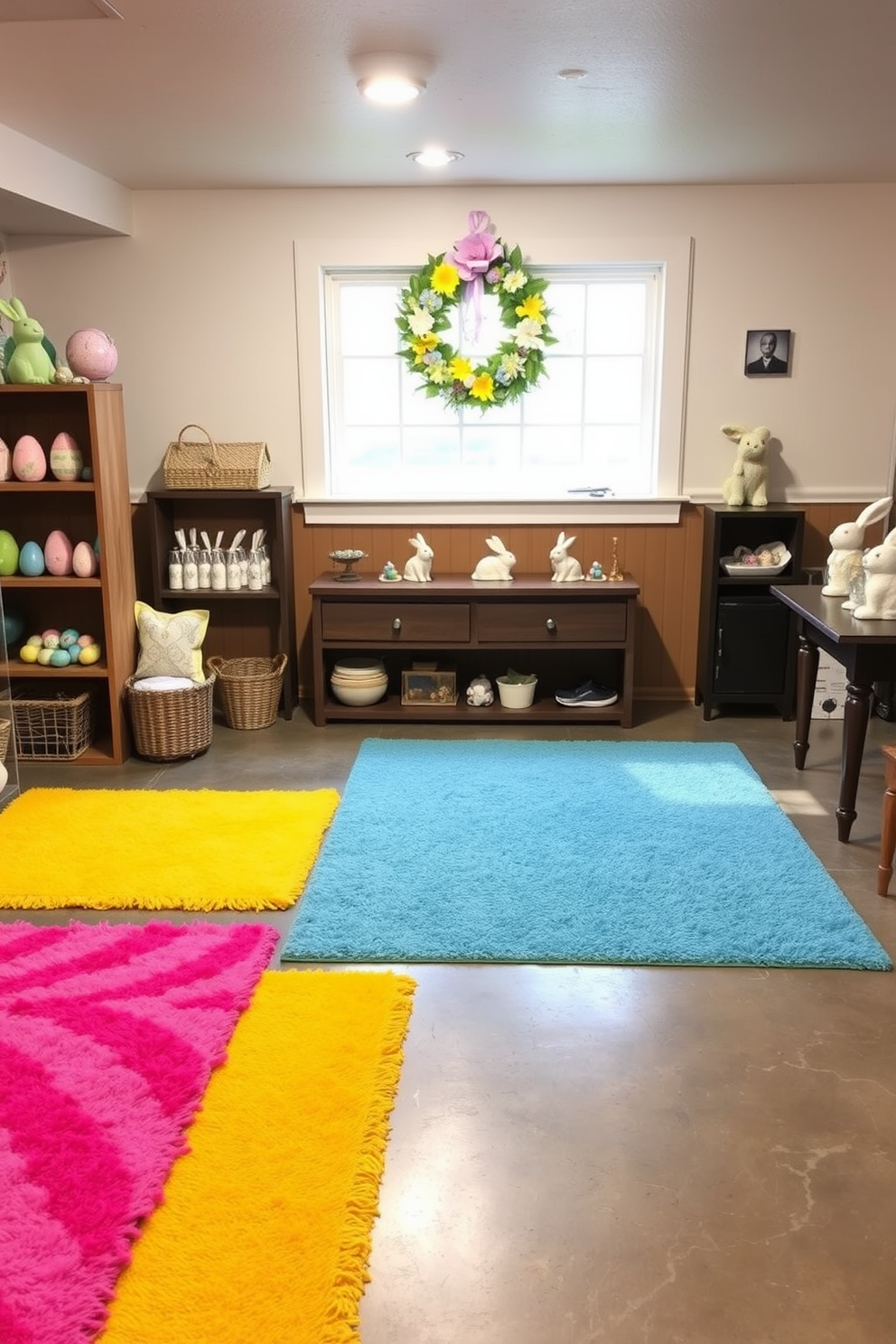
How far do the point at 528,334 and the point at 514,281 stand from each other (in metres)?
A: 0.25

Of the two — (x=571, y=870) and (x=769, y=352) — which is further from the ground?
(x=769, y=352)

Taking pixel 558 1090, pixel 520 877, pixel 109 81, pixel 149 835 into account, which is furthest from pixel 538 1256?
pixel 109 81

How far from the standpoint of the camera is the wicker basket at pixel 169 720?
4.53 meters

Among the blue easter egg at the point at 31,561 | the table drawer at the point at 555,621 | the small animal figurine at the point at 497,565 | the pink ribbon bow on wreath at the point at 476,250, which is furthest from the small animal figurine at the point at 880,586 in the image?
the blue easter egg at the point at 31,561

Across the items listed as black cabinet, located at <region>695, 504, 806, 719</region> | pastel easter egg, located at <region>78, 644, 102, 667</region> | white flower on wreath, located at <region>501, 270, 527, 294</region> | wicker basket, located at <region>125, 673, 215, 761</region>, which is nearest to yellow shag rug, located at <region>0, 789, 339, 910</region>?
wicker basket, located at <region>125, 673, 215, 761</region>

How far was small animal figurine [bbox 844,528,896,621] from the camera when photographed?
3.62m

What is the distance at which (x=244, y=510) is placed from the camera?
530 cm

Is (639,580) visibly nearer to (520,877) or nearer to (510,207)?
(510,207)

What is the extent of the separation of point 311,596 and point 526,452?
1308 millimetres

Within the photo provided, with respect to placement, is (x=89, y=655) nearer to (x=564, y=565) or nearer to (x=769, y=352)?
(x=564, y=565)

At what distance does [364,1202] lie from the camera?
2.04 metres

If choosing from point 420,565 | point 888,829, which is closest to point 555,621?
point 420,565

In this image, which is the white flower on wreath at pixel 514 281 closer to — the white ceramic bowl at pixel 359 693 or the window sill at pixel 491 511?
the window sill at pixel 491 511

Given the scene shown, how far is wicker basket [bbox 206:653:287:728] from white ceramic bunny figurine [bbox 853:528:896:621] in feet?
8.59
